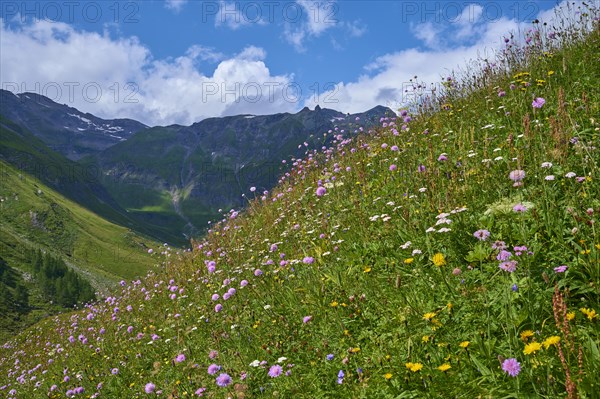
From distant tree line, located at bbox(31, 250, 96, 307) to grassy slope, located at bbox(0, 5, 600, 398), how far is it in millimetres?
124331

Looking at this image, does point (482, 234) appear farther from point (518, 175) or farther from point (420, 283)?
point (518, 175)

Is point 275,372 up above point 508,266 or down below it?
below

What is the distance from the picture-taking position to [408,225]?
502 centimetres

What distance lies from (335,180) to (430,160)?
8.48 feet

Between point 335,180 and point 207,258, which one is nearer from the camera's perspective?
point 335,180

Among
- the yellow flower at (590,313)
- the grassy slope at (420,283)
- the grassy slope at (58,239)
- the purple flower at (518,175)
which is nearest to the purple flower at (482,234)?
the grassy slope at (420,283)

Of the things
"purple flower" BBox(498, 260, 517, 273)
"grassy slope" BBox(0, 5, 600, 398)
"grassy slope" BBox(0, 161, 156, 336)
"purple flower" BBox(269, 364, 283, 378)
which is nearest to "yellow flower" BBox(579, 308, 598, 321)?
"grassy slope" BBox(0, 5, 600, 398)

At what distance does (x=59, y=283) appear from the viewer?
123875 millimetres

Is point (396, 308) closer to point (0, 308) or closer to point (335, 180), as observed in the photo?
point (335, 180)

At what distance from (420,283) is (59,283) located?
144 meters

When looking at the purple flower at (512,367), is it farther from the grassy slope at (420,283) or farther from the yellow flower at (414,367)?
the yellow flower at (414,367)

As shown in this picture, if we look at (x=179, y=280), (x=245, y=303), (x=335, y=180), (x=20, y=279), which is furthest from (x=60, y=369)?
(x=20, y=279)

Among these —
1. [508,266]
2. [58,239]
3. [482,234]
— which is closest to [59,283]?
[58,239]

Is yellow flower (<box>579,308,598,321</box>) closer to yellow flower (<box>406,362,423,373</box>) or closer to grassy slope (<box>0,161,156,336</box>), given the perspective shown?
yellow flower (<box>406,362,423,373</box>)
